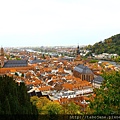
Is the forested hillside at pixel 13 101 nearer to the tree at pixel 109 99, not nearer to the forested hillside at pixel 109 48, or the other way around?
the tree at pixel 109 99

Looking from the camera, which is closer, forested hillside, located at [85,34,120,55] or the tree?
the tree

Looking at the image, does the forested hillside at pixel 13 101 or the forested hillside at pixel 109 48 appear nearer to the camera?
the forested hillside at pixel 13 101

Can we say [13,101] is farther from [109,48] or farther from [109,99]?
[109,48]

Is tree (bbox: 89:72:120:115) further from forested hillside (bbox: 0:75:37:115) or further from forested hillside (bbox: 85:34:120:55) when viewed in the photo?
forested hillside (bbox: 85:34:120:55)

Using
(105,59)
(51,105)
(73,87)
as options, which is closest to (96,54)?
(105,59)

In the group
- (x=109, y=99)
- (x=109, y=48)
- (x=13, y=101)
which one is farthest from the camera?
(x=109, y=48)

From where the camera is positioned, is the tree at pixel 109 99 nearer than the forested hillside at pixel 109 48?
Yes

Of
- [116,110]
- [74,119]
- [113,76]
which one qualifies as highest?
[113,76]

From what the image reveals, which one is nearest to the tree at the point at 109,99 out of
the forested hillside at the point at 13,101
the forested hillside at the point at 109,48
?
the forested hillside at the point at 13,101

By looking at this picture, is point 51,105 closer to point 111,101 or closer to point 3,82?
point 3,82

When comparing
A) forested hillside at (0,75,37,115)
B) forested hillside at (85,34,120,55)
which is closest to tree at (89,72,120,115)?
forested hillside at (0,75,37,115)

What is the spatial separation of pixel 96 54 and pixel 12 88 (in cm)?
8808

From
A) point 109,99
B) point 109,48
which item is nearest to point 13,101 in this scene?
point 109,99

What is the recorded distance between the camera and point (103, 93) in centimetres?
772
